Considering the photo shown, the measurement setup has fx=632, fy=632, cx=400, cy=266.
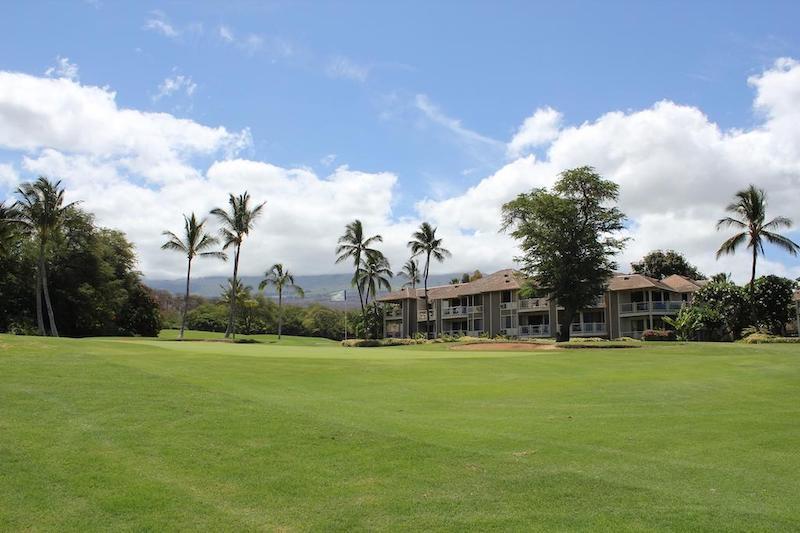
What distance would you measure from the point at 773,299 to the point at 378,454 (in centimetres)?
5642

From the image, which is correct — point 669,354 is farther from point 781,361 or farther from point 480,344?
point 480,344

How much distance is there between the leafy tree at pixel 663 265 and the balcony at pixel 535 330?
2484 cm

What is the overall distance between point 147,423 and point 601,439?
7.98 meters

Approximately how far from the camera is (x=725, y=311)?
55781mm

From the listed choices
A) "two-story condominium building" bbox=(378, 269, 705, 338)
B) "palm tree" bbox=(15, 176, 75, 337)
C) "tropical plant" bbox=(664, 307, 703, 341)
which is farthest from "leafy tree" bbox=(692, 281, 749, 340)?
"palm tree" bbox=(15, 176, 75, 337)

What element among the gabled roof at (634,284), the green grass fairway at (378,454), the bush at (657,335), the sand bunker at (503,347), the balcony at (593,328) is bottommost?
the green grass fairway at (378,454)

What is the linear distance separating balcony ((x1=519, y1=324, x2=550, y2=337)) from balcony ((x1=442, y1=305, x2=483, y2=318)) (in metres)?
7.21

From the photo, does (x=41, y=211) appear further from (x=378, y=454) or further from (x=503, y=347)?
(x=378, y=454)

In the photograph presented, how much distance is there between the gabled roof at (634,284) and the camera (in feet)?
214

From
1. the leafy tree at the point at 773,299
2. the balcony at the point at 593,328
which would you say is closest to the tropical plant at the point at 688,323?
the leafy tree at the point at 773,299

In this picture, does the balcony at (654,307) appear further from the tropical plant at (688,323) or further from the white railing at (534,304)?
the tropical plant at (688,323)

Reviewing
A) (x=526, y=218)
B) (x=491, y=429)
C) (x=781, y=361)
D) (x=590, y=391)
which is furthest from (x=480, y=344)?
(x=491, y=429)

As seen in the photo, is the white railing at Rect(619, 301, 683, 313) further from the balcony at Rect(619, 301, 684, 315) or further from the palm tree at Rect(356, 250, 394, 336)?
the palm tree at Rect(356, 250, 394, 336)

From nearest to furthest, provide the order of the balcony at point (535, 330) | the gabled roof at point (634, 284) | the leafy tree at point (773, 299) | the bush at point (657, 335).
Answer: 1. the bush at point (657, 335)
2. the leafy tree at point (773, 299)
3. the gabled roof at point (634, 284)
4. the balcony at point (535, 330)
